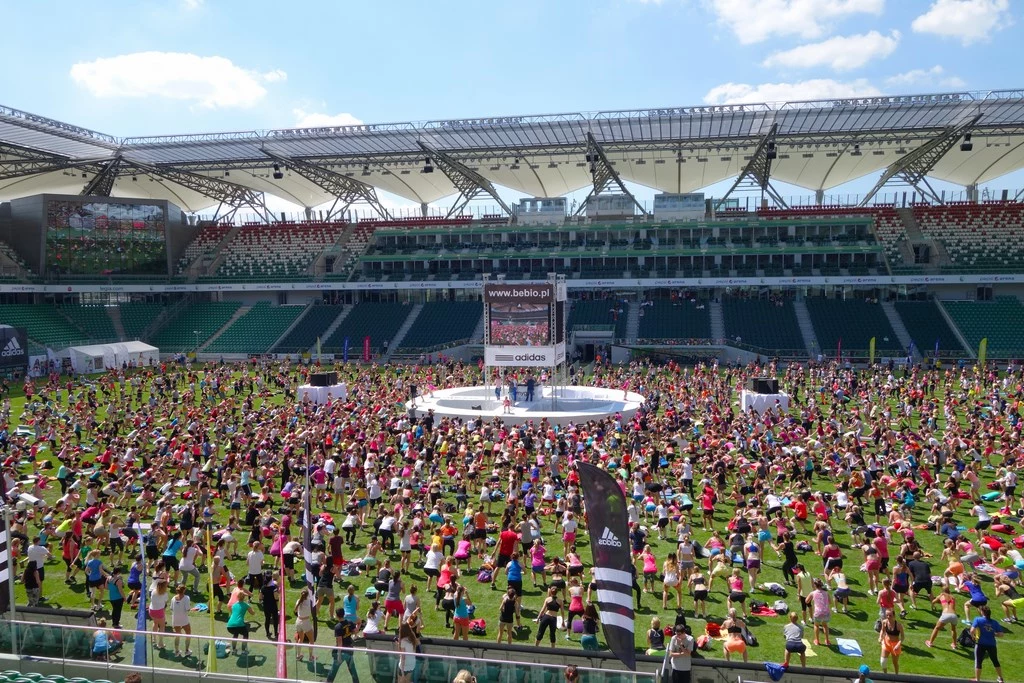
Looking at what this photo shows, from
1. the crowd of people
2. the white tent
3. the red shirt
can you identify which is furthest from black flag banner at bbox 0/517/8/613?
the white tent

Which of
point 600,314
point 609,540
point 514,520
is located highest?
point 600,314

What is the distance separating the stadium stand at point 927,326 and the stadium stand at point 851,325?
118 cm

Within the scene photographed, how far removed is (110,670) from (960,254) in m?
57.8

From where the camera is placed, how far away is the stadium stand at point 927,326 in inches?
1821

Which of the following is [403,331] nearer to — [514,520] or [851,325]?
[851,325]

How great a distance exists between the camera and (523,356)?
29.9 m

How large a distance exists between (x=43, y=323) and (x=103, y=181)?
14.5m

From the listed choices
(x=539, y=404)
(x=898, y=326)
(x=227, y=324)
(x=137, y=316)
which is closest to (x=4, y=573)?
(x=539, y=404)

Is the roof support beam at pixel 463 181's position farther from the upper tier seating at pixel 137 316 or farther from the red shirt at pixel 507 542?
the red shirt at pixel 507 542

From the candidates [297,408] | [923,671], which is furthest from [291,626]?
[297,408]

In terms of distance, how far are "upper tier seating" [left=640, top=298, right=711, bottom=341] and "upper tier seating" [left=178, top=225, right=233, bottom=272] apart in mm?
38871

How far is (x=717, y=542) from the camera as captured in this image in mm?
13211

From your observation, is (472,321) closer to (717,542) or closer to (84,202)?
(84,202)

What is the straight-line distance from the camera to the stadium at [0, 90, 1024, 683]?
12781 millimetres
